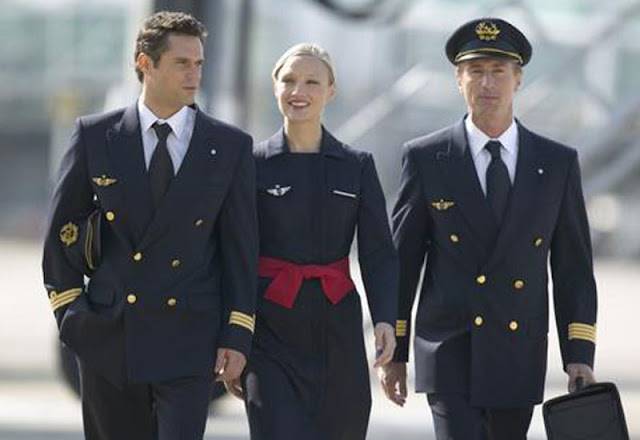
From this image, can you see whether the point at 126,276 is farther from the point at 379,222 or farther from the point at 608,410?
the point at 608,410

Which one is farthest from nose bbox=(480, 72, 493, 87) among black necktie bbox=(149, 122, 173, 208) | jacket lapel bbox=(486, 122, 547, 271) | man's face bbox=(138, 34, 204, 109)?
black necktie bbox=(149, 122, 173, 208)

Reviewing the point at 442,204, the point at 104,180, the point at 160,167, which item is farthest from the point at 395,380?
the point at 104,180

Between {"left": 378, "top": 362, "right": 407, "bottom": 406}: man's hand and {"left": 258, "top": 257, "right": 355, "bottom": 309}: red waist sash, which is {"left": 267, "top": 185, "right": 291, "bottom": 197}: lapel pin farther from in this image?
{"left": 378, "top": 362, "right": 407, "bottom": 406}: man's hand

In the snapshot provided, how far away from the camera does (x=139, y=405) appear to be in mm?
7730

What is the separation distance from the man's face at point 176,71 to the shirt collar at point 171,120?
5 centimetres

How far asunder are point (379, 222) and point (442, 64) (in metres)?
8.53

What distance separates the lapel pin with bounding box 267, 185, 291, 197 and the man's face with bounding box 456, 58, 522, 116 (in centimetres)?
68

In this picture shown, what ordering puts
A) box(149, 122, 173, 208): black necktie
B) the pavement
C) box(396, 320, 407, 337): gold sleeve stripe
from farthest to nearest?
1. the pavement
2. box(396, 320, 407, 337): gold sleeve stripe
3. box(149, 122, 173, 208): black necktie

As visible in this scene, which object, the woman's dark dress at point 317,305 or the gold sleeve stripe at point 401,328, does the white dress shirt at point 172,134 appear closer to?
the woman's dark dress at point 317,305

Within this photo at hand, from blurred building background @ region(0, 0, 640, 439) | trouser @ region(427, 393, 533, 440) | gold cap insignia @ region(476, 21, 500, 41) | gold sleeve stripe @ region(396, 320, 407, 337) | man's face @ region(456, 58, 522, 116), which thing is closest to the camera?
trouser @ region(427, 393, 533, 440)

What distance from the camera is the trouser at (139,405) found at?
762 centimetres

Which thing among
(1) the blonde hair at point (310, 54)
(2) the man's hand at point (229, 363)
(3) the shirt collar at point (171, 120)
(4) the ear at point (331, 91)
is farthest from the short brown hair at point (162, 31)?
(2) the man's hand at point (229, 363)

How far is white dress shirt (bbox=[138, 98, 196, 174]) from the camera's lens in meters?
7.79

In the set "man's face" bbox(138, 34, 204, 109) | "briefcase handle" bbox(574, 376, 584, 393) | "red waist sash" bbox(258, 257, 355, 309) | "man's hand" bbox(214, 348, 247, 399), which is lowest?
"briefcase handle" bbox(574, 376, 584, 393)
